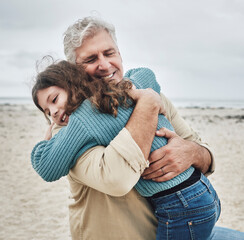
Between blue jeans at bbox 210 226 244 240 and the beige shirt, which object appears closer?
the beige shirt

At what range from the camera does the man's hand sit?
156 cm

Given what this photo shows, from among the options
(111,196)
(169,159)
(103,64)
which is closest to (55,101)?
(103,64)

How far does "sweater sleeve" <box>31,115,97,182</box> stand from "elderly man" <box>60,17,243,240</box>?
0.05 m

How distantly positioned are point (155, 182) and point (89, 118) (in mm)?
540

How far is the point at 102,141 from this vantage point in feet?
4.67

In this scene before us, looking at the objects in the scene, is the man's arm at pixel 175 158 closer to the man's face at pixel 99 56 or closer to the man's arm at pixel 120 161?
the man's arm at pixel 120 161

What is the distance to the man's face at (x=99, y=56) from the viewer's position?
201 centimetres

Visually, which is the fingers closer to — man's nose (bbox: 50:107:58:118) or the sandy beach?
man's nose (bbox: 50:107:58:118)

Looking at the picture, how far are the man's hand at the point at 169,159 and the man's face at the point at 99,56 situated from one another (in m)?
0.66

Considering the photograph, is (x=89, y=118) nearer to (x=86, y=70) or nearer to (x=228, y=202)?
(x=86, y=70)

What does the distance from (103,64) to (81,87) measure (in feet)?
1.24

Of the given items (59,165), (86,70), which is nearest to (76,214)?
(59,165)

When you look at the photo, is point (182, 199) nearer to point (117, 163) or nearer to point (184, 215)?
point (184, 215)

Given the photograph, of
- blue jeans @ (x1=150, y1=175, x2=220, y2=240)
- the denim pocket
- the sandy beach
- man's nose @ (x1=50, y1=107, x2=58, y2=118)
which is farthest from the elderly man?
the sandy beach
